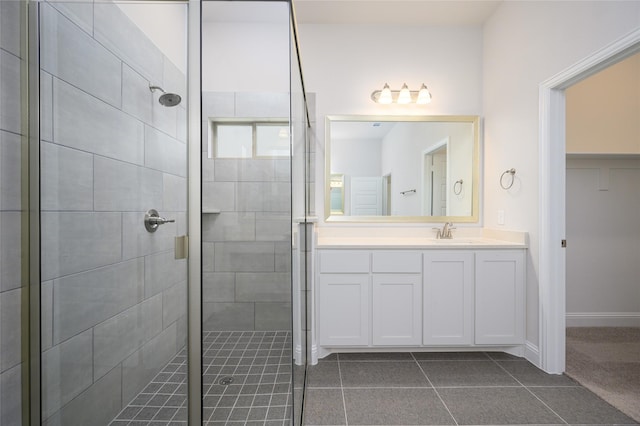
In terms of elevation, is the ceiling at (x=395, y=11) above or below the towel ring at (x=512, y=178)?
above

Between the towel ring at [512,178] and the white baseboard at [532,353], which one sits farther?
the towel ring at [512,178]

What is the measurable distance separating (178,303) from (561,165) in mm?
2328

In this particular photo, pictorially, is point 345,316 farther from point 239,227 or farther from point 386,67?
point 386,67

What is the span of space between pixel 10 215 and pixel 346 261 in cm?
175

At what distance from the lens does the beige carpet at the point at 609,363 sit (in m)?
1.75

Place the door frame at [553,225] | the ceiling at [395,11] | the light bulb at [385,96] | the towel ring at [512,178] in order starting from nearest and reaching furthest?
the door frame at [553,225]
the towel ring at [512,178]
the ceiling at [395,11]
the light bulb at [385,96]

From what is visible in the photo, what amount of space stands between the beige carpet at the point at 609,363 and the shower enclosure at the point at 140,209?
192 cm

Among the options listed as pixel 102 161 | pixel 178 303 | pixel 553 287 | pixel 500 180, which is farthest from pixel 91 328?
pixel 500 180

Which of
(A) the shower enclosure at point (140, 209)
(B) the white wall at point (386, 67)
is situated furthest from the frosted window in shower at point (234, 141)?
(B) the white wall at point (386, 67)

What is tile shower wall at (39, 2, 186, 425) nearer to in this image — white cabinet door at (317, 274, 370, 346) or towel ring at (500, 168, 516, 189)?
white cabinet door at (317, 274, 370, 346)

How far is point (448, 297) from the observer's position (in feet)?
7.40

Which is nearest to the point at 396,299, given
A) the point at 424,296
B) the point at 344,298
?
the point at 424,296

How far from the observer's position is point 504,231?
2445mm

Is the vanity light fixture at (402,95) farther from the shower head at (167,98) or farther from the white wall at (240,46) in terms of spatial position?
the shower head at (167,98)
